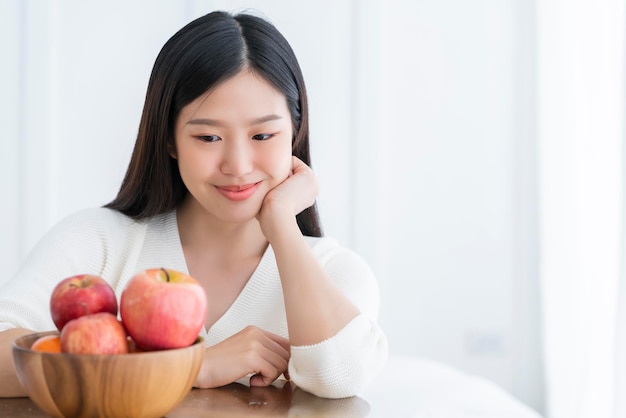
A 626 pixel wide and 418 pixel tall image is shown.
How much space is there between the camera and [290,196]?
166 centimetres

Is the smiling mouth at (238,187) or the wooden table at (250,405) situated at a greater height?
the smiling mouth at (238,187)

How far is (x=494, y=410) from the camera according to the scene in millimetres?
1981

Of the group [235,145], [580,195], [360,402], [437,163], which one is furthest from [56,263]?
[437,163]

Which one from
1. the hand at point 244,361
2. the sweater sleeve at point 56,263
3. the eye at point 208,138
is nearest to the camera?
the hand at point 244,361

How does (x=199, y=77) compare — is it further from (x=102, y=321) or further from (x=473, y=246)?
(x=473, y=246)

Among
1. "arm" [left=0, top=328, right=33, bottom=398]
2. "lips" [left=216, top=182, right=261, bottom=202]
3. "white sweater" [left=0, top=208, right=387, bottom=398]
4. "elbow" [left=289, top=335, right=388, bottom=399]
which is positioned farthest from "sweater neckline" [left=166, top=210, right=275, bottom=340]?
"arm" [left=0, top=328, right=33, bottom=398]

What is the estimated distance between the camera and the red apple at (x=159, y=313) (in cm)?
104

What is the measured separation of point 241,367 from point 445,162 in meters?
2.82

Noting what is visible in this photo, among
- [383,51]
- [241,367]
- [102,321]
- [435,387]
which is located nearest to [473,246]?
[383,51]

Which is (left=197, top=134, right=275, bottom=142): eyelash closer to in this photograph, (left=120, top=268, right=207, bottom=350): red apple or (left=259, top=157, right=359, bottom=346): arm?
(left=259, top=157, right=359, bottom=346): arm

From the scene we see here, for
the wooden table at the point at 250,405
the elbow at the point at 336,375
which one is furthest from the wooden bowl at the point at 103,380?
the elbow at the point at 336,375

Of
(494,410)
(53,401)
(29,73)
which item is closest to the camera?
(53,401)

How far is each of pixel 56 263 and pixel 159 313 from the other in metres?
0.70

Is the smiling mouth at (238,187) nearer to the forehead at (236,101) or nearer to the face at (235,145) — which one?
the face at (235,145)
